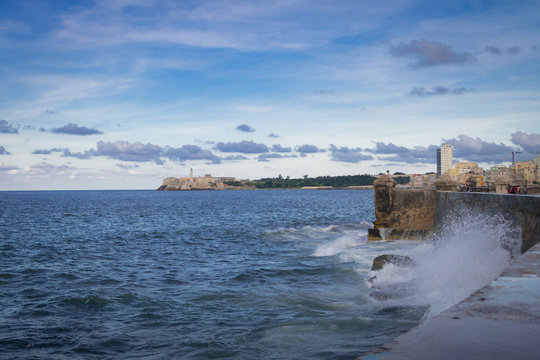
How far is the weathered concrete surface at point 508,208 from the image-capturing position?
27.8 feet

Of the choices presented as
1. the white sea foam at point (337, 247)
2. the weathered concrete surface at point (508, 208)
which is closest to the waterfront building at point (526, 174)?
the white sea foam at point (337, 247)

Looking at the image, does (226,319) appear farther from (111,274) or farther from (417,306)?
(111,274)

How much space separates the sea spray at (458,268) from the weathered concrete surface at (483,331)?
11.1ft

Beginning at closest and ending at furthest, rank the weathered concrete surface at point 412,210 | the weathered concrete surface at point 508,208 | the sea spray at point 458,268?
the sea spray at point 458,268, the weathered concrete surface at point 508,208, the weathered concrete surface at point 412,210

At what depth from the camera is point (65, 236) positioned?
27.2 metres

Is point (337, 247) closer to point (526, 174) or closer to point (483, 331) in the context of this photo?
point (526, 174)

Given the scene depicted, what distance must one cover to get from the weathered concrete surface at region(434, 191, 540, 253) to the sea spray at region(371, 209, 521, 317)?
17cm

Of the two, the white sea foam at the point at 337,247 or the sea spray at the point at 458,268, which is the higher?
the sea spray at the point at 458,268

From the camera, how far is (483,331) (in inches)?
103

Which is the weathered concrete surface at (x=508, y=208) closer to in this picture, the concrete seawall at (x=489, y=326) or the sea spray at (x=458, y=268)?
the sea spray at (x=458, y=268)

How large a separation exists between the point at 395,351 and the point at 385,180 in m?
17.7

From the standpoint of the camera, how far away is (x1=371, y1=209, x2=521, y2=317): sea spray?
7.58m

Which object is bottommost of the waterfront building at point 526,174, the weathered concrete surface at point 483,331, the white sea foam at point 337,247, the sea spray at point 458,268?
the white sea foam at point 337,247

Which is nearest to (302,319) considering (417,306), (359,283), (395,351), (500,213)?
(417,306)
